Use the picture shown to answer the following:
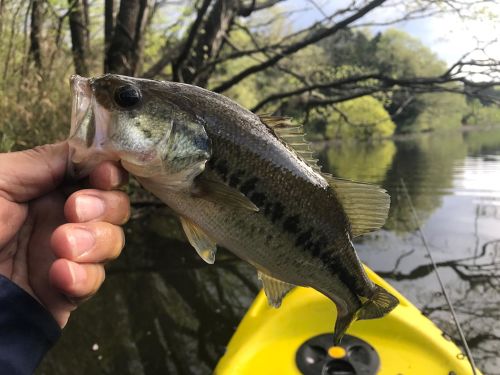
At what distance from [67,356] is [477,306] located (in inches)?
267

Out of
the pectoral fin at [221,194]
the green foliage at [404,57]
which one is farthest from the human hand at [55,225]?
the green foliage at [404,57]

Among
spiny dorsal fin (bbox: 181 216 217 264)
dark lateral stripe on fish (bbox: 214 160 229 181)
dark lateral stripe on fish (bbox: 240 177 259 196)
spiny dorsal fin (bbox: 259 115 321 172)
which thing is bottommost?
spiny dorsal fin (bbox: 181 216 217 264)

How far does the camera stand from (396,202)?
16.0m

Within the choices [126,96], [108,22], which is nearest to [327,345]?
[126,96]

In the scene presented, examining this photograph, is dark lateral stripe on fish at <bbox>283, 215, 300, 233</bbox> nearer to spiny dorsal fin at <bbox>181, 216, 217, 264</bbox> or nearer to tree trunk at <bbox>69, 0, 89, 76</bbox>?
spiny dorsal fin at <bbox>181, 216, 217, 264</bbox>

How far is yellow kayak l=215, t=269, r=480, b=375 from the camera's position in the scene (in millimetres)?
4555

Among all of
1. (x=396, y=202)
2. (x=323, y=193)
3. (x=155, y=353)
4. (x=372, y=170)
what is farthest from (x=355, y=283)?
(x=372, y=170)

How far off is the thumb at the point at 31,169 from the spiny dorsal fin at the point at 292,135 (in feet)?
3.13

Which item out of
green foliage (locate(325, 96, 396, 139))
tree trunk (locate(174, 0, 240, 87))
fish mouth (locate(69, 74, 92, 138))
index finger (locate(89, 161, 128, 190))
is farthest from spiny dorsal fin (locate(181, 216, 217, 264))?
green foliage (locate(325, 96, 396, 139))

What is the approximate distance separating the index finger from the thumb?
0.29 meters

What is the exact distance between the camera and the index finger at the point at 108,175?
5.85 ft

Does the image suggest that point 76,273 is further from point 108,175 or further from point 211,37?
point 211,37

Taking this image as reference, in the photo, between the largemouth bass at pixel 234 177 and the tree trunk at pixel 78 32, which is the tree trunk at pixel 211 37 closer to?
the tree trunk at pixel 78 32

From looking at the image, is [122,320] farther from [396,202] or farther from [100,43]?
[396,202]
